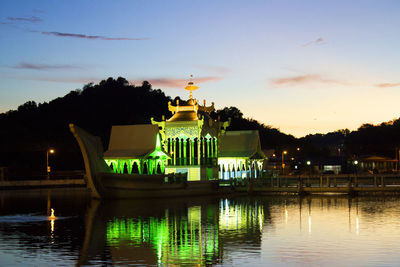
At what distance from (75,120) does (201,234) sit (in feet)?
280

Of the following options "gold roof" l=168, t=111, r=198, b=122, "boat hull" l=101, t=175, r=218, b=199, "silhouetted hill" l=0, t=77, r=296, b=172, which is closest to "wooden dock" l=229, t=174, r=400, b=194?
"boat hull" l=101, t=175, r=218, b=199

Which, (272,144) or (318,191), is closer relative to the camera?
(318,191)

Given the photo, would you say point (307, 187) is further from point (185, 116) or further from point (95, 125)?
point (95, 125)

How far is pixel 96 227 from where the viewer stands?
3091 centimetres

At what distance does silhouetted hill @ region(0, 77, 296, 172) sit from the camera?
277 ft

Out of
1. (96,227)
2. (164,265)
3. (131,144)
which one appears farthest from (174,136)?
(164,265)

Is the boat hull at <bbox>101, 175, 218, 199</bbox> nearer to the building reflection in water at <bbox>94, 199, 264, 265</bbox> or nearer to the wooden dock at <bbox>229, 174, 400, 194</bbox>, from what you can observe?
the wooden dock at <bbox>229, 174, 400, 194</bbox>

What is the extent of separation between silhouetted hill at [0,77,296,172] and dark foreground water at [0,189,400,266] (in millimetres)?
38397

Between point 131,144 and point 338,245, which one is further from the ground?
point 131,144

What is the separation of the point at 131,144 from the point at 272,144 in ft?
257

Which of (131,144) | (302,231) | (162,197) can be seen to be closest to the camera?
(302,231)

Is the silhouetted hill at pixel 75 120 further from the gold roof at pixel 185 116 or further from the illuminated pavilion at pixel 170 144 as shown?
the gold roof at pixel 185 116

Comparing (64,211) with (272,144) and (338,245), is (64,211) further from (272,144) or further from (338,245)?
(272,144)

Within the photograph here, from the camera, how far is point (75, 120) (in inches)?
4343
